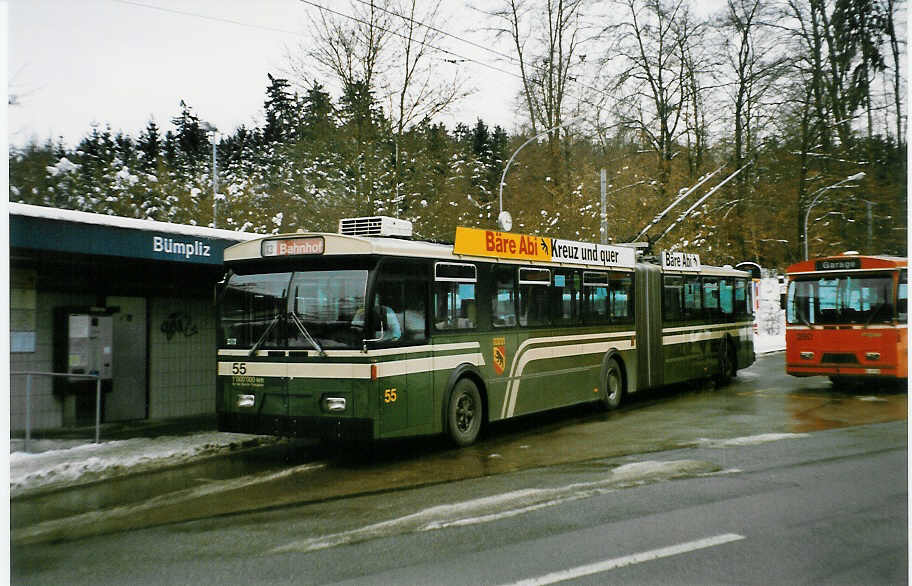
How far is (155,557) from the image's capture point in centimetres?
602

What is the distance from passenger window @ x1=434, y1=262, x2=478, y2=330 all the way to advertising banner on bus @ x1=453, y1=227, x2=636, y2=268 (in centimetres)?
31

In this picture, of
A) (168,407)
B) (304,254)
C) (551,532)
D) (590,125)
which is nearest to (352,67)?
(590,125)

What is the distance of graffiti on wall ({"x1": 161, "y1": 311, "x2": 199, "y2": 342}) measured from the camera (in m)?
14.1

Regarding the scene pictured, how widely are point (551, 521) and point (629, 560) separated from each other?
1.12 metres

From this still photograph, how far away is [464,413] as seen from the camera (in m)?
10.8

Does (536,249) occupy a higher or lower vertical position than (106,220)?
lower

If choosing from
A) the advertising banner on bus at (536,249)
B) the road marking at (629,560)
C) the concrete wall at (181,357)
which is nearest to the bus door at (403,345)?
the advertising banner on bus at (536,249)

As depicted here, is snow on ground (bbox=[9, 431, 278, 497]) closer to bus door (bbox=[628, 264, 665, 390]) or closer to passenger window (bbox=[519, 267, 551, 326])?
passenger window (bbox=[519, 267, 551, 326])

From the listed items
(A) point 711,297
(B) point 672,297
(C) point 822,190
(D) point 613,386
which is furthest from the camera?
(A) point 711,297

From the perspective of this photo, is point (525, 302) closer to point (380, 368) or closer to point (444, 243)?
point (444, 243)

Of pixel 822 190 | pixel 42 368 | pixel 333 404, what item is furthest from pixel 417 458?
pixel 822 190

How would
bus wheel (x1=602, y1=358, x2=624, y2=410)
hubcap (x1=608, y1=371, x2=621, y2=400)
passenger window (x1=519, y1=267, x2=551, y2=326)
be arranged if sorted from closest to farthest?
passenger window (x1=519, y1=267, x2=551, y2=326), bus wheel (x1=602, y1=358, x2=624, y2=410), hubcap (x1=608, y1=371, x2=621, y2=400)

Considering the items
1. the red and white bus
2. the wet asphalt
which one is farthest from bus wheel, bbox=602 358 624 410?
the red and white bus

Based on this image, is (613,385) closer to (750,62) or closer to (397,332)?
(750,62)
